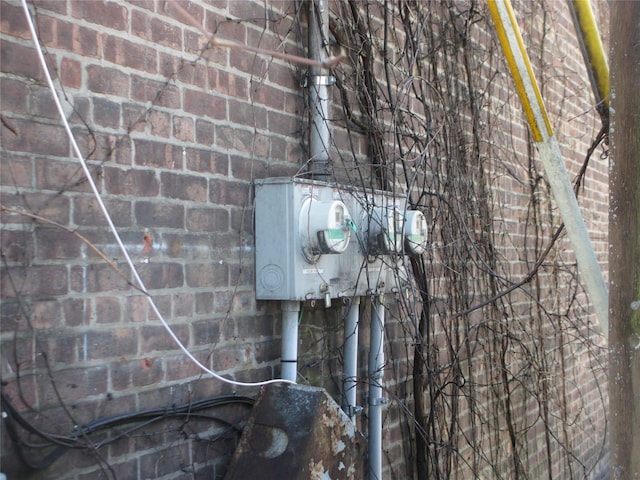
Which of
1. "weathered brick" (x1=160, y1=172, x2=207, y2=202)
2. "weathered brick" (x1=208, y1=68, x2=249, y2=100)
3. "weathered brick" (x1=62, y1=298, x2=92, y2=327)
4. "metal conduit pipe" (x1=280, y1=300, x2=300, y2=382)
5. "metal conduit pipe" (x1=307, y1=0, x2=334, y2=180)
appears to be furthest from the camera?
"metal conduit pipe" (x1=307, y1=0, x2=334, y2=180)

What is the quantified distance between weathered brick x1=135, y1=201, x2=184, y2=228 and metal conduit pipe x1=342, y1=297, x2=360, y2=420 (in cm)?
109

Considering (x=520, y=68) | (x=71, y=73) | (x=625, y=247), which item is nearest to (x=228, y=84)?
(x=71, y=73)

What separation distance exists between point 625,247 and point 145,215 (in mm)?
1599

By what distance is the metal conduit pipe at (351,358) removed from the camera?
339 centimetres

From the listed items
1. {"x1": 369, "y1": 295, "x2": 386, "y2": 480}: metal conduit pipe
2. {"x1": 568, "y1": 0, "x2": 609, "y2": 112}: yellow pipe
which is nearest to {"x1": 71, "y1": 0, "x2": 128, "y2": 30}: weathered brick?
{"x1": 369, "y1": 295, "x2": 386, "y2": 480}: metal conduit pipe

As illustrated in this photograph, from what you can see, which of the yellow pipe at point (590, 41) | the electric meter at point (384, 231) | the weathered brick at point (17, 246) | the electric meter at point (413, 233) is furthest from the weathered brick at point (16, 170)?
the yellow pipe at point (590, 41)

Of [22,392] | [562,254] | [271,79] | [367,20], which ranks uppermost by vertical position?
[367,20]

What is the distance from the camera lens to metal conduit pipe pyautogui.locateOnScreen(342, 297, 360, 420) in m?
3.39

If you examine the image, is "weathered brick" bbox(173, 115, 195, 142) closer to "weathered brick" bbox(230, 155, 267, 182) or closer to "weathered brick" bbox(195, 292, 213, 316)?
"weathered brick" bbox(230, 155, 267, 182)

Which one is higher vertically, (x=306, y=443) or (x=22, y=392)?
(x=22, y=392)

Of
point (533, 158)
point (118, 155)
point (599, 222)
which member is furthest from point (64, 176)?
point (599, 222)

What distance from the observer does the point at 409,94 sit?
4141 mm

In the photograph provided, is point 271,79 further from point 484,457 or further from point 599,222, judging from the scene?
point 599,222

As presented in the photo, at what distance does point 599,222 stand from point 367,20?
420 centimetres
